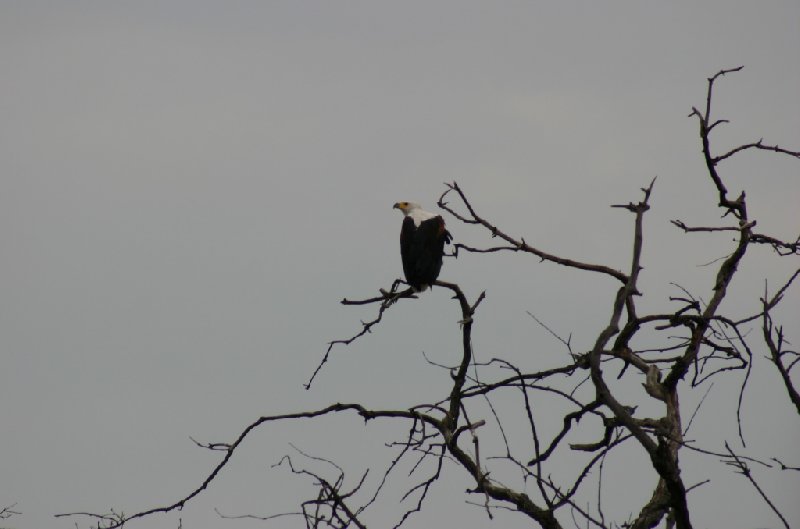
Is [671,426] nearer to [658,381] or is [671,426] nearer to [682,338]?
[658,381]

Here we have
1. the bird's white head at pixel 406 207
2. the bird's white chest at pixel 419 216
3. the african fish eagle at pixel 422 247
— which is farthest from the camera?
the bird's white head at pixel 406 207

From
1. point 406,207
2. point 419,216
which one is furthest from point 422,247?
point 406,207

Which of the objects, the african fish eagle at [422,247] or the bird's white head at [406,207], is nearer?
the african fish eagle at [422,247]

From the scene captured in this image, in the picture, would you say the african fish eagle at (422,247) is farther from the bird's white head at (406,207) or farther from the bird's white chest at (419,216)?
the bird's white head at (406,207)

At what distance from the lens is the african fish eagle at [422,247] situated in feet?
28.1

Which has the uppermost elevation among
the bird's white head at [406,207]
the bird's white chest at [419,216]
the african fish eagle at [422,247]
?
the bird's white head at [406,207]

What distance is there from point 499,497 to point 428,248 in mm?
4518

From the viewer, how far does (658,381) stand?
14.6 feet

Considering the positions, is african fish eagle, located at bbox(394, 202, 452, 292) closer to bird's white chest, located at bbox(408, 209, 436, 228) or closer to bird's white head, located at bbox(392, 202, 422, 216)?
bird's white chest, located at bbox(408, 209, 436, 228)

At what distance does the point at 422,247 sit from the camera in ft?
29.1

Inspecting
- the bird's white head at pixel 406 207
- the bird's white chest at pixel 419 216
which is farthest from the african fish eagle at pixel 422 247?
the bird's white head at pixel 406 207

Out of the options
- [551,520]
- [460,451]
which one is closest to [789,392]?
[551,520]

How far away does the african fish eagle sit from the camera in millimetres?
8562

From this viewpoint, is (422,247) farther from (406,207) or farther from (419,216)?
(406,207)
